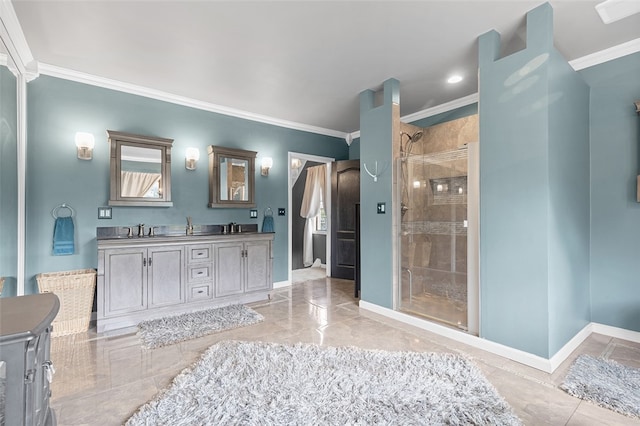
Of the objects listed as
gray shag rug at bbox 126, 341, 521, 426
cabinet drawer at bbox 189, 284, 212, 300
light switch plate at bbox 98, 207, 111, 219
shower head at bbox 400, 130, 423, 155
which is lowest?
gray shag rug at bbox 126, 341, 521, 426

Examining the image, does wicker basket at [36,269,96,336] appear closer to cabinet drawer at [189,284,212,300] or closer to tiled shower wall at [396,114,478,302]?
cabinet drawer at [189,284,212,300]

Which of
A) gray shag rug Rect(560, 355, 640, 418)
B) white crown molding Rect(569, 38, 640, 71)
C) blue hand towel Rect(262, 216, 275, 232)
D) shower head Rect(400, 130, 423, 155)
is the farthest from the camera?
blue hand towel Rect(262, 216, 275, 232)

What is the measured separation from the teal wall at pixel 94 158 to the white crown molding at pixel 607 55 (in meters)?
4.06

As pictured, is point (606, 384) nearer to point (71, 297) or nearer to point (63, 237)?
point (71, 297)

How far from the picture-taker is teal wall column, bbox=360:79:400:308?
340cm

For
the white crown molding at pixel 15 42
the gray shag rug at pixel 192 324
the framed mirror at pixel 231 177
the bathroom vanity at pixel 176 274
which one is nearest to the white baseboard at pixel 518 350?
the gray shag rug at pixel 192 324

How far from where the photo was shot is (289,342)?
2.68 meters

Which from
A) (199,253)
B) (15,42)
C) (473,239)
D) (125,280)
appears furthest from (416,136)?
(15,42)

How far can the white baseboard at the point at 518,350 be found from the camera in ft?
7.36

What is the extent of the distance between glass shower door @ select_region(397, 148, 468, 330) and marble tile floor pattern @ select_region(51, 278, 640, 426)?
0.37 m

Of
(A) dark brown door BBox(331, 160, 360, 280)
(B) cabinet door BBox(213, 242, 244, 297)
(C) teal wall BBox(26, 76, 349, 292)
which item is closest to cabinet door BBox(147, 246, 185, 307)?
(B) cabinet door BBox(213, 242, 244, 297)

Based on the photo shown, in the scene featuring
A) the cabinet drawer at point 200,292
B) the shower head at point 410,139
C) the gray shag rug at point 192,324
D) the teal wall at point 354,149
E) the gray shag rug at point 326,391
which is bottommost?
the gray shag rug at point 192,324

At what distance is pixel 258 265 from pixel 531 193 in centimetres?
313

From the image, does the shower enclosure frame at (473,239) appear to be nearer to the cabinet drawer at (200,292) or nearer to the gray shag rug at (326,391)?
the gray shag rug at (326,391)
